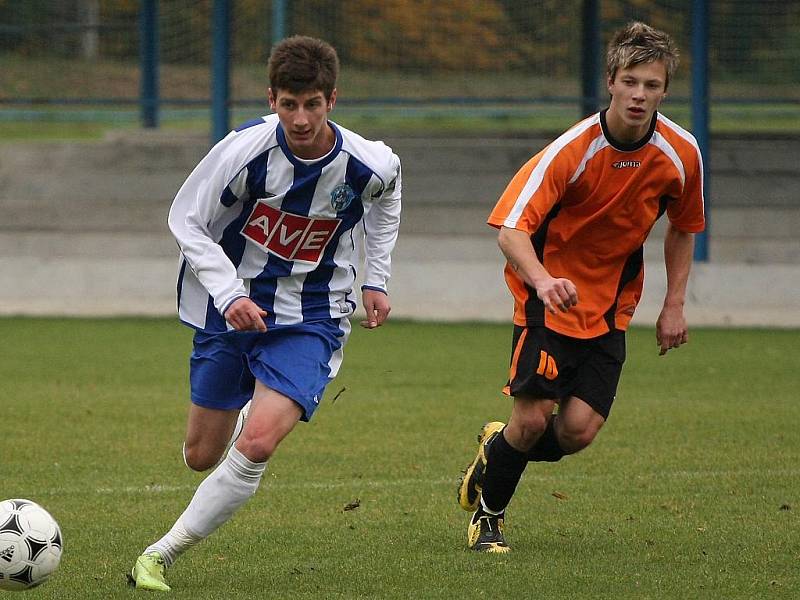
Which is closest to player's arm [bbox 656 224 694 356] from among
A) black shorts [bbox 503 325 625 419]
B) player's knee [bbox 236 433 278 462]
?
black shorts [bbox 503 325 625 419]

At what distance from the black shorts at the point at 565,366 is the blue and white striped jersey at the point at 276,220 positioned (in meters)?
0.64

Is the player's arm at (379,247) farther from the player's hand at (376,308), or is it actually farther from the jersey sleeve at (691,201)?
the jersey sleeve at (691,201)

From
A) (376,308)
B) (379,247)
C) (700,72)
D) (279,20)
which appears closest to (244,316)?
(376,308)

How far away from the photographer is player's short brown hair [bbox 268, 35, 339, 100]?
4562mm

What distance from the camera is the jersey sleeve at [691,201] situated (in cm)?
508

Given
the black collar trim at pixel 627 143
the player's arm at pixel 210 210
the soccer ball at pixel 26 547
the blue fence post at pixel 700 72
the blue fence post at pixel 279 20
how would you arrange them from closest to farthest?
the soccer ball at pixel 26 547, the player's arm at pixel 210 210, the black collar trim at pixel 627 143, the blue fence post at pixel 700 72, the blue fence post at pixel 279 20

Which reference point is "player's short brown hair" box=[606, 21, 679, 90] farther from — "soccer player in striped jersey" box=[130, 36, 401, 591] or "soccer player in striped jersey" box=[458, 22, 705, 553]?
"soccer player in striped jersey" box=[130, 36, 401, 591]

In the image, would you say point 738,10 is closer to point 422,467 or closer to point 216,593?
point 422,467

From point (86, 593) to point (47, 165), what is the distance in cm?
1700

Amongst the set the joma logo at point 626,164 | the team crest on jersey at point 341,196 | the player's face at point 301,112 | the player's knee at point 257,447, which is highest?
the player's face at point 301,112

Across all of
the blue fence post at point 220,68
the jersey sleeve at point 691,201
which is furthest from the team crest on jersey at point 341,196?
the blue fence post at point 220,68

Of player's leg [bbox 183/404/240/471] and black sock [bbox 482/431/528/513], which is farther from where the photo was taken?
black sock [bbox 482/431/528/513]

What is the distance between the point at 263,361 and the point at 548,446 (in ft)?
3.81

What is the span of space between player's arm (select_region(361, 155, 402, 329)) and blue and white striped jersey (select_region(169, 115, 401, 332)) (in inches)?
1.0
